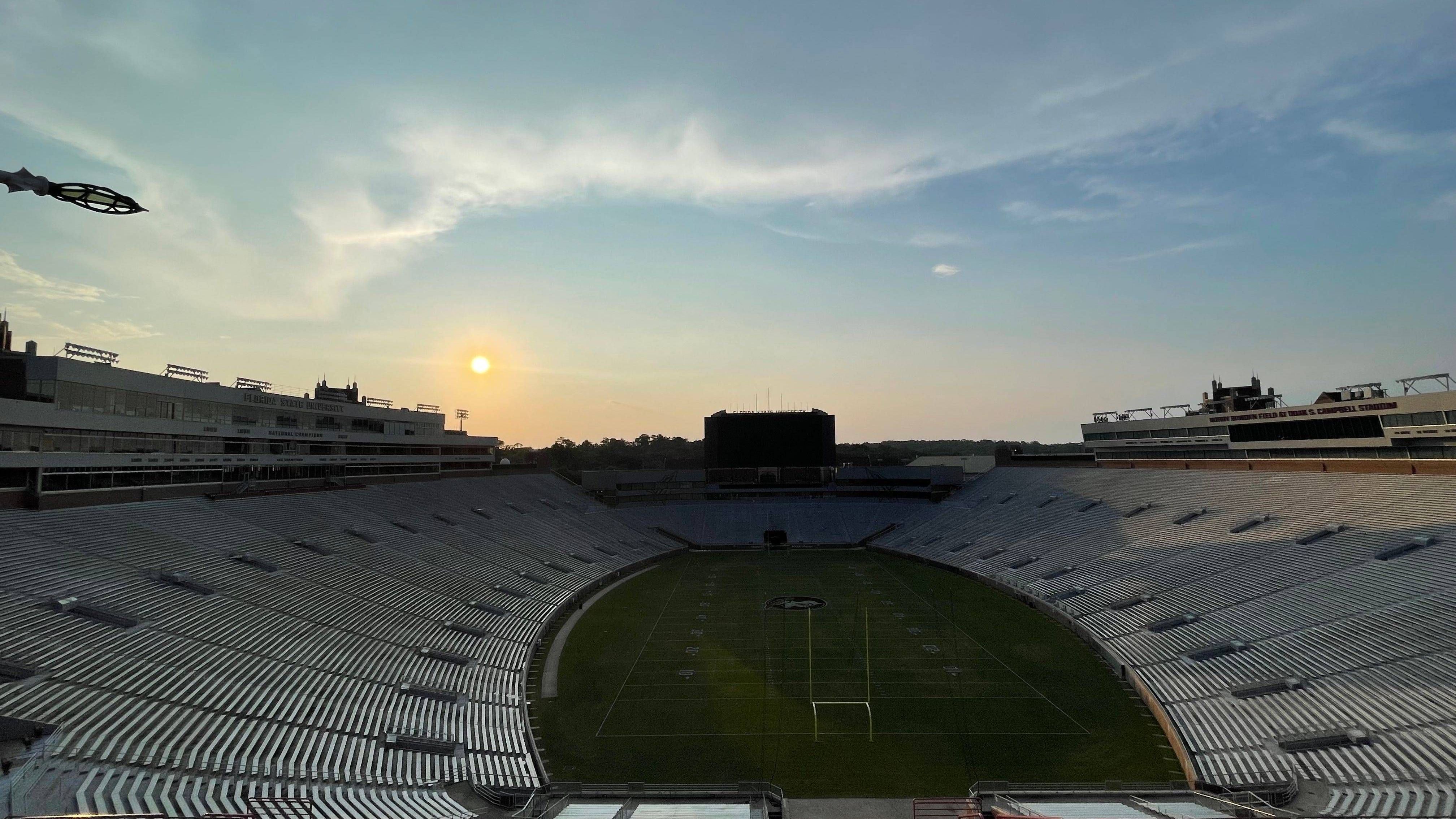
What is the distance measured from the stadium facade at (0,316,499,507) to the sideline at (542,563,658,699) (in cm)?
1665

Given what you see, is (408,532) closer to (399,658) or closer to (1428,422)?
(399,658)

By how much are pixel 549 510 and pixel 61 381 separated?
32.5 m

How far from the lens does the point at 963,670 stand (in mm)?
26375

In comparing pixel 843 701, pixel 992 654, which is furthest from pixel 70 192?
pixel 992 654

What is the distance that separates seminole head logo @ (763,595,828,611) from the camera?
36344 millimetres

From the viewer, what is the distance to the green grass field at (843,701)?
18781mm

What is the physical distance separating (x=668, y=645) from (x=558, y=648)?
4.66m

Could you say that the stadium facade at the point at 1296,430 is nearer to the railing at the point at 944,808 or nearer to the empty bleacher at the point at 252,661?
the railing at the point at 944,808

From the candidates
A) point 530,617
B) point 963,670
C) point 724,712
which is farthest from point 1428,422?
point 530,617

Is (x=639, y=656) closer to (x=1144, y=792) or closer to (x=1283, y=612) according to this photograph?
(x=1144, y=792)

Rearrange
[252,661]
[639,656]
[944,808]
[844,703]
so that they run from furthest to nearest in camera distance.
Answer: [639,656], [844,703], [252,661], [944,808]

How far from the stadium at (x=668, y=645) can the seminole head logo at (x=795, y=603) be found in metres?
0.40

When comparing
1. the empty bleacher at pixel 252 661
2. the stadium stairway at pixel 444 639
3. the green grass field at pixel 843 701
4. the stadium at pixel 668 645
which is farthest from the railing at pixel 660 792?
the stadium stairway at pixel 444 639

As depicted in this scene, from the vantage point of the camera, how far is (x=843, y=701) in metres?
23.4
